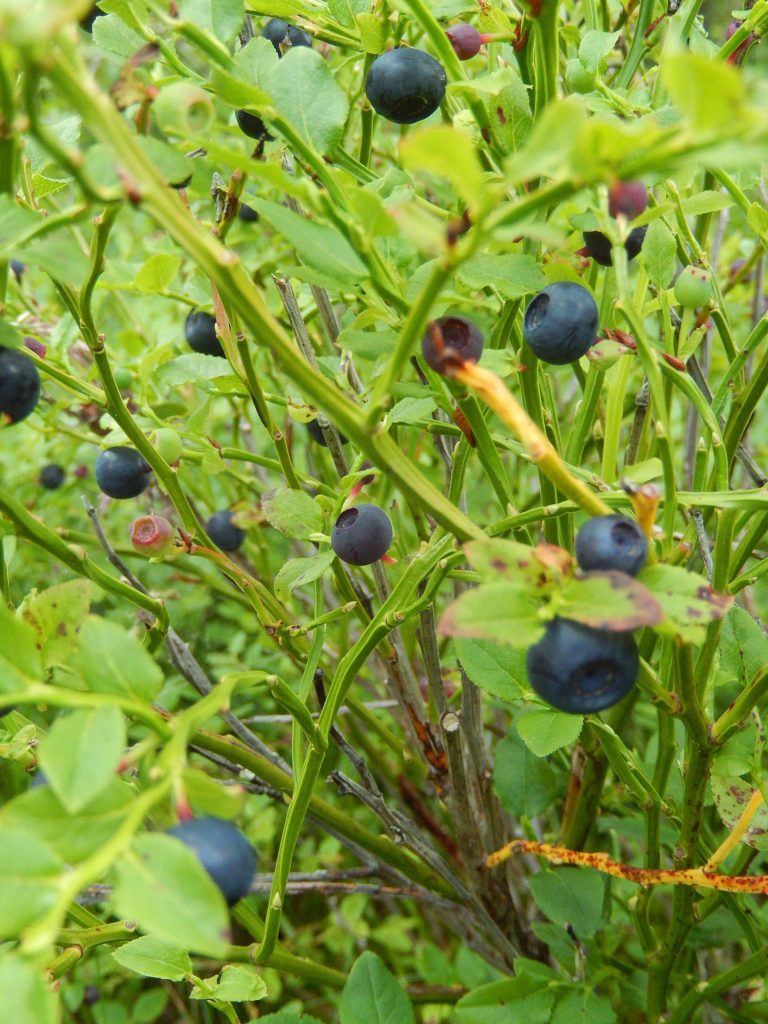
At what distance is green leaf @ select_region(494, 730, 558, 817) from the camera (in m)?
1.29

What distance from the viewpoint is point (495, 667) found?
99 centimetres

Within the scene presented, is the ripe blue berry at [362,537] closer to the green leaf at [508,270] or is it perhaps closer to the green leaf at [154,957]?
the green leaf at [508,270]

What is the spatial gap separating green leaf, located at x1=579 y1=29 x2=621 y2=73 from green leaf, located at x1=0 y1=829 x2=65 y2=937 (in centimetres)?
86

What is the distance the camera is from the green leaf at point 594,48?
3.06 ft

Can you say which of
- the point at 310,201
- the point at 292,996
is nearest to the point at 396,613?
the point at 310,201

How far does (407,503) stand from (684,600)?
2.03 feet

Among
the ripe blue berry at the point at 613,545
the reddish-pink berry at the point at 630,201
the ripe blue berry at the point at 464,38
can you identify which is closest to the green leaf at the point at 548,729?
the ripe blue berry at the point at 613,545

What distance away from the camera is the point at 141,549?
0.95 metres

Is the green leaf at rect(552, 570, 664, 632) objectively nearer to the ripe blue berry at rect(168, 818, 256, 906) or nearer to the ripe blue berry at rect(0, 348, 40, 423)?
the ripe blue berry at rect(168, 818, 256, 906)

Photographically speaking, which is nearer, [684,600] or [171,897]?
[171,897]

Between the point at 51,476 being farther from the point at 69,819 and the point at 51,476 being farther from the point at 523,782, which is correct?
the point at 69,819

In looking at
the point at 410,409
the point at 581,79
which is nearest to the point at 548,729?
the point at 410,409

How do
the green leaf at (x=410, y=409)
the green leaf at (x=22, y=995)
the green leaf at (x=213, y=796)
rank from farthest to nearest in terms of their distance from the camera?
the green leaf at (x=410, y=409) → the green leaf at (x=213, y=796) → the green leaf at (x=22, y=995)

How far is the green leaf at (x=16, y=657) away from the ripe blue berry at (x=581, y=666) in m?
0.30
